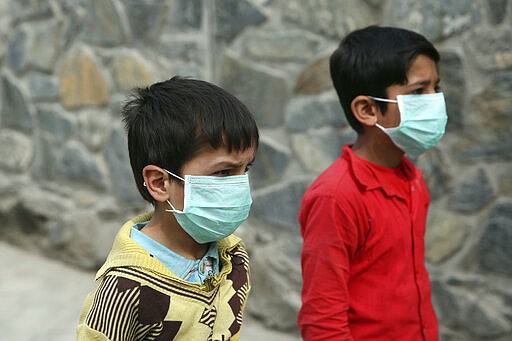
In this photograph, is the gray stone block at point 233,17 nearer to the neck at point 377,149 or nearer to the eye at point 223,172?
the neck at point 377,149

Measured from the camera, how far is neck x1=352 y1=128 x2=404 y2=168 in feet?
7.43

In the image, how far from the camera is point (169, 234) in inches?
67.7

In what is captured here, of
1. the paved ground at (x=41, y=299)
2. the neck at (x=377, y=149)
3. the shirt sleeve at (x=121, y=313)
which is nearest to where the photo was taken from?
the shirt sleeve at (x=121, y=313)

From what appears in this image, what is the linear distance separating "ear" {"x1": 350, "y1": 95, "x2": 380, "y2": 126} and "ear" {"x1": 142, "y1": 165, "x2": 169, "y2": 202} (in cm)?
82

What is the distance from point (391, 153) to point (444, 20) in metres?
1.12

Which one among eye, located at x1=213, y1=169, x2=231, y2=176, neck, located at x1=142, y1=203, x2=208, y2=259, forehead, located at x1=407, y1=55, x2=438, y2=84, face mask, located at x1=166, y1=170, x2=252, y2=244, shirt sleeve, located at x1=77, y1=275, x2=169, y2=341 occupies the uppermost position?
forehead, located at x1=407, y1=55, x2=438, y2=84

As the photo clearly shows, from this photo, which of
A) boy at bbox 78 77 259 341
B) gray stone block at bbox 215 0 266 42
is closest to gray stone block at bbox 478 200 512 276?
gray stone block at bbox 215 0 266 42

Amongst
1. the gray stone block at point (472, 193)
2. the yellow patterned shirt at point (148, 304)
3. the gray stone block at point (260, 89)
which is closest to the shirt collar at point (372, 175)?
the yellow patterned shirt at point (148, 304)

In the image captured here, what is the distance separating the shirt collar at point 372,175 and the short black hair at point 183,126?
528mm

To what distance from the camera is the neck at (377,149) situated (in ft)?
7.43

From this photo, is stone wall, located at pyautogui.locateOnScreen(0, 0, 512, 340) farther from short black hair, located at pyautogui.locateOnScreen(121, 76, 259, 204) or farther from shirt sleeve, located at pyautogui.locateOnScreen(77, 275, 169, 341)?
shirt sleeve, located at pyautogui.locateOnScreen(77, 275, 169, 341)

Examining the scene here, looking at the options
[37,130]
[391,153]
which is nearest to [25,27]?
[37,130]

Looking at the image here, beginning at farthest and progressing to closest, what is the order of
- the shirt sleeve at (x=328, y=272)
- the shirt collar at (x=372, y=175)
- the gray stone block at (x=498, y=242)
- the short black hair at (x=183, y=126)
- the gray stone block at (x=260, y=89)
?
the gray stone block at (x=260, y=89)
the gray stone block at (x=498, y=242)
the shirt collar at (x=372, y=175)
the shirt sleeve at (x=328, y=272)
the short black hair at (x=183, y=126)

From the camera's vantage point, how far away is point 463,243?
3.30 m
